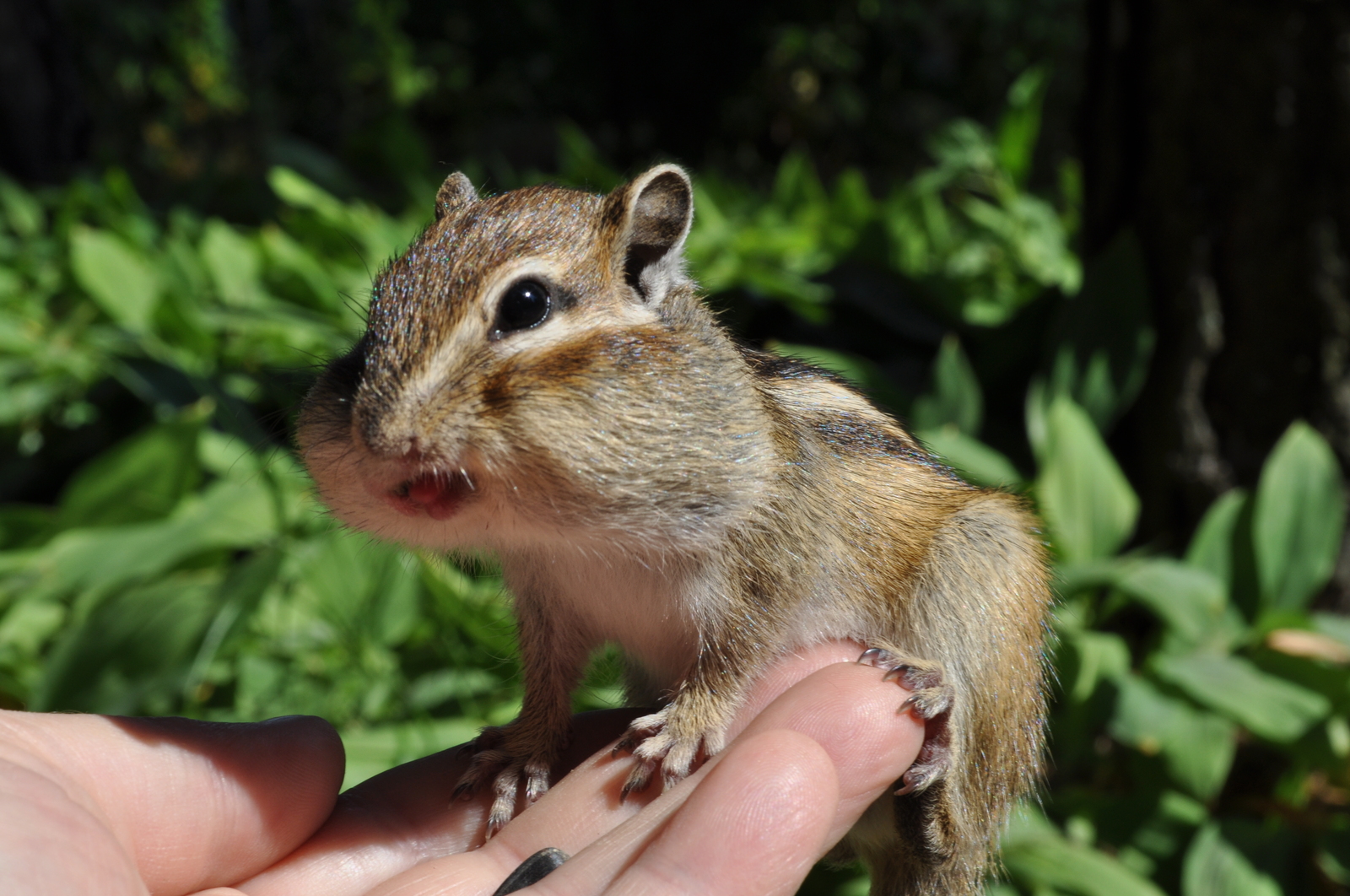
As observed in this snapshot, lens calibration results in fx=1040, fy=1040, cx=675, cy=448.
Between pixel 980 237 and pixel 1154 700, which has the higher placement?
pixel 980 237

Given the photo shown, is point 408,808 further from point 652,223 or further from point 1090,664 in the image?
point 1090,664

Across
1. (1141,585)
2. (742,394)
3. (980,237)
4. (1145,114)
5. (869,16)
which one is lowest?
(1141,585)

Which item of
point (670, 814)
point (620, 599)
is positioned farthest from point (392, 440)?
point (670, 814)

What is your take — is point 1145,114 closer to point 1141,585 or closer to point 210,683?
point 1141,585

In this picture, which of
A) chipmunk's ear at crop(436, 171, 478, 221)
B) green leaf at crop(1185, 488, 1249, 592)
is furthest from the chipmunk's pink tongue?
green leaf at crop(1185, 488, 1249, 592)

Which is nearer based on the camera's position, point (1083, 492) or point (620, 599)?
point (620, 599)

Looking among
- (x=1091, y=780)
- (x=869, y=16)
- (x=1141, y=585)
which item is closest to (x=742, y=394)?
(x=1141, y=585)

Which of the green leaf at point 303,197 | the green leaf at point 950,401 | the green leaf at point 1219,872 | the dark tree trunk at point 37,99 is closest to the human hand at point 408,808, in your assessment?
the green leaf at point 1219,872

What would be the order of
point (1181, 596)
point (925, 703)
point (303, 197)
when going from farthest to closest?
point (303, 197)
point (1181, 596)
point (925, 703)
